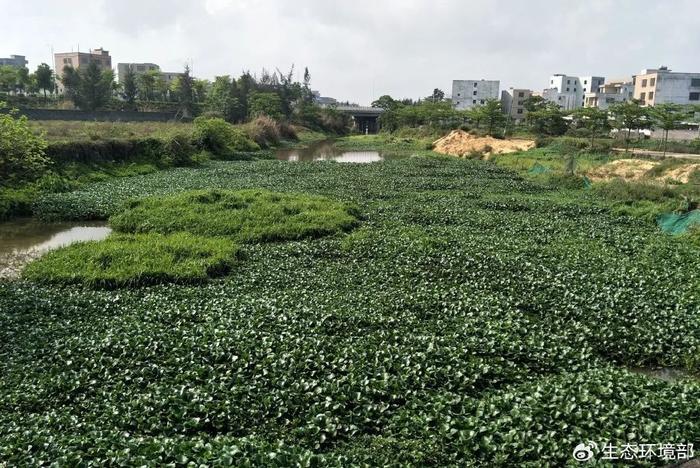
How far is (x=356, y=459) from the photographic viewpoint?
717 cm

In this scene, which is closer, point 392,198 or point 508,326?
point 508,326

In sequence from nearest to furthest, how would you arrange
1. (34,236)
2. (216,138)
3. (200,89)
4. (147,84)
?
(34,236), (216,138), (147,84), (200,89)

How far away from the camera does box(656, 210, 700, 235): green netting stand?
19.6 m

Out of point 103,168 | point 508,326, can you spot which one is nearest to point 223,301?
point 508,326

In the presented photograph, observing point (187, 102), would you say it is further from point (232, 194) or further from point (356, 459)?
point (356, 459)

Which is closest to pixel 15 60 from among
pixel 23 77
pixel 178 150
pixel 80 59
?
pixel 80 59

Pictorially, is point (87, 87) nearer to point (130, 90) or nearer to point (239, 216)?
point (130, 90)

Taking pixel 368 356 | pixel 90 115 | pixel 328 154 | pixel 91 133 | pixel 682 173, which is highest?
pixel 90 115

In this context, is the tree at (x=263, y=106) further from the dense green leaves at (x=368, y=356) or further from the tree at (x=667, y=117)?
the dense green leaves at (x=368, y=356)

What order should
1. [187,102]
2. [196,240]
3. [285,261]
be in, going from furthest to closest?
[187,102] < [196,240] < [285,261]

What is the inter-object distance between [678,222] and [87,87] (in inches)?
2626

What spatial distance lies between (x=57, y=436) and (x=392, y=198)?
2015cm

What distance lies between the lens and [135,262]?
596 inches

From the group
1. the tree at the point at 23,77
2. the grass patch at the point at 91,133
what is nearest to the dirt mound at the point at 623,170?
the grass patch at the point at 91,133
